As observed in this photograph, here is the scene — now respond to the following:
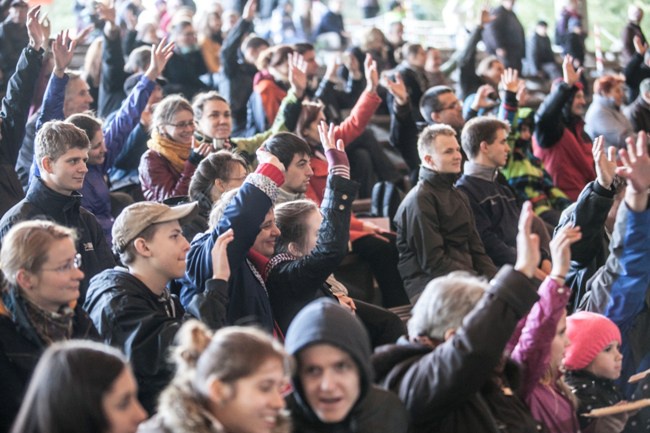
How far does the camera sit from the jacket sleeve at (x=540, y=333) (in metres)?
4.00

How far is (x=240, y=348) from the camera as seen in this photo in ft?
10.4

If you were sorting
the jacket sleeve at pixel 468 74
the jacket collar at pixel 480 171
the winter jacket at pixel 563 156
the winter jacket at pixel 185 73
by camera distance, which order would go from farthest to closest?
the jacket sleeve at pixel 468 74 → the winter jacket at pixel 185 73 → the winter jacket at pixel 563 156 → the jacket collar at pixel 480 171

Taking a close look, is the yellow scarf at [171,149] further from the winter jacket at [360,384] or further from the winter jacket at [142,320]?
the winter jacket at [360,384]

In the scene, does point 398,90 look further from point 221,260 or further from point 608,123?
point 221,260

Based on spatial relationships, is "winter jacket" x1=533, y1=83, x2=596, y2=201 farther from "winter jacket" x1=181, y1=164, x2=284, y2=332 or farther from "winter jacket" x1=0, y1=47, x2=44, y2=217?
"winter jacket" x1=181, y1=164, x2=284, y2=332

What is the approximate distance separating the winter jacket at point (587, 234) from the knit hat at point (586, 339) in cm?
89

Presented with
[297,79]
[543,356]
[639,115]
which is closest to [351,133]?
[297,79]

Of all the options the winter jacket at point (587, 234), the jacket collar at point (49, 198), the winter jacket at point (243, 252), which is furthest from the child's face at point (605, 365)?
the jacket collar at point (49, 198)

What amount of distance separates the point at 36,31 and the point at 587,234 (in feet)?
11.3

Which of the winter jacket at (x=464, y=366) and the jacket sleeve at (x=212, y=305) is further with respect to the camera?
the jacket sleeve at (x=212, y=305)

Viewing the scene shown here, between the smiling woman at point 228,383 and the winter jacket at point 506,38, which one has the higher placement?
the smiling woman at point 228,383

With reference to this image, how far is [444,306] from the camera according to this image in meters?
3.83

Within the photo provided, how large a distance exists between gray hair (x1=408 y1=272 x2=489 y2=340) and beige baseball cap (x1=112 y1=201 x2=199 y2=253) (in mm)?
1248

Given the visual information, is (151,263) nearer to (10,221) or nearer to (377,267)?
(10,221)
